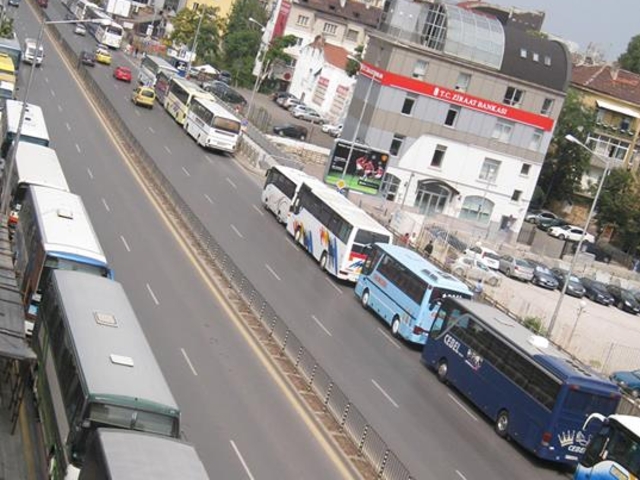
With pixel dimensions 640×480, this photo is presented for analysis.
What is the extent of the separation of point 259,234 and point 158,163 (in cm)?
1055

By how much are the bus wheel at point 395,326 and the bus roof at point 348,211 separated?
583 centimetres

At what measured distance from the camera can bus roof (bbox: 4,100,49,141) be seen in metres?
39.8

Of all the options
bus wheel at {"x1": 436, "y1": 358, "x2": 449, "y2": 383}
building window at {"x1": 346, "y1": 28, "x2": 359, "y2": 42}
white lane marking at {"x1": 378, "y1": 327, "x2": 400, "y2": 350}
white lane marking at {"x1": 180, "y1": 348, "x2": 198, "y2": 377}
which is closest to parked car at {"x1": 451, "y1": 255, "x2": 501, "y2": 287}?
white lane marking at {"x1": 378, "y1": 327, "x2": 400, "y2": 350}

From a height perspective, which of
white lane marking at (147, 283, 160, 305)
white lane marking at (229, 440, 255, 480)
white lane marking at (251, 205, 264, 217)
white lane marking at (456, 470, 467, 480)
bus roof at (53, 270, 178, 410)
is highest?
bus roof at (53, 270, 178, 410)

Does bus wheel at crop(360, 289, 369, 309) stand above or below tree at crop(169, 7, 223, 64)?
below

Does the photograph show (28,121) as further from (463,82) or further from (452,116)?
(463,82)

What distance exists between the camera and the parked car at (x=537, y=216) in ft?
261

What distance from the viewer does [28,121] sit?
41.5 meters

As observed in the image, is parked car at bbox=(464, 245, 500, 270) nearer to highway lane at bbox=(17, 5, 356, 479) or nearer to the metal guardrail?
the metal guardrail

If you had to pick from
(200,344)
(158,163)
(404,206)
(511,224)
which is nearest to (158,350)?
(200,344)

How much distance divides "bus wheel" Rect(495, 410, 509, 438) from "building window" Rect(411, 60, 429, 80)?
4181 centimetres

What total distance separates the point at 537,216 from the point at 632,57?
6148 centimetres

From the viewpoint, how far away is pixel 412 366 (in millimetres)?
34375

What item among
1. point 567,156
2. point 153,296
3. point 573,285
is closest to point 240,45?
point 567,156
